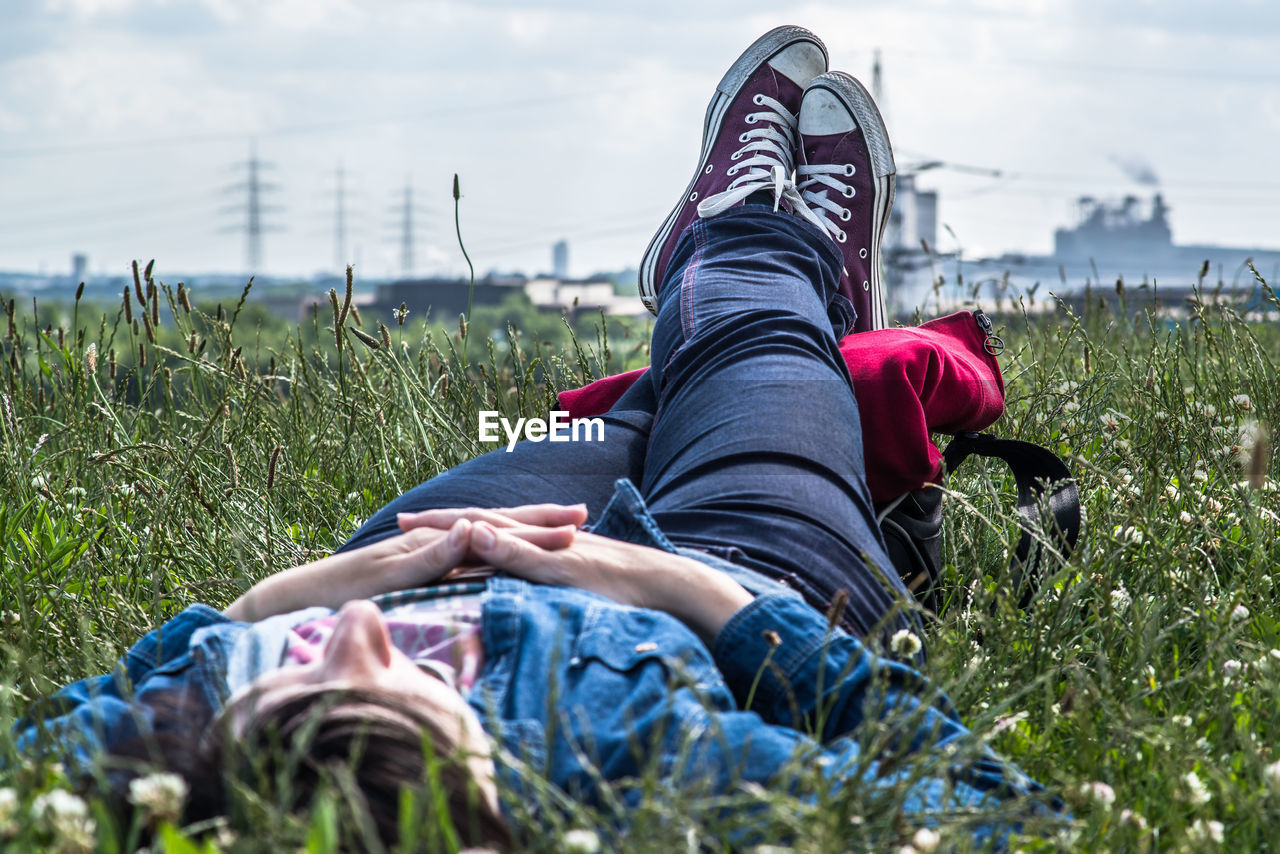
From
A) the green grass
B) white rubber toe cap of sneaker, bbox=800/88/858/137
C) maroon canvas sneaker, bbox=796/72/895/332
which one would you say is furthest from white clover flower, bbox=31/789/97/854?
white rubber toe cap of sneaker, bbox=800/88/858/137

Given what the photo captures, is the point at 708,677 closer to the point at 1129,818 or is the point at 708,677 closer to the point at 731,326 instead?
the point at 1129,818

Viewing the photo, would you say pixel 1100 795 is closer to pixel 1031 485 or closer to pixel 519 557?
pixel 519 557

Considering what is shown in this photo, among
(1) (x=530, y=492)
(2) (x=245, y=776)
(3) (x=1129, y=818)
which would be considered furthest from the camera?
(1) (x=530, y=492)

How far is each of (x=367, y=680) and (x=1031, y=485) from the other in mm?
1244

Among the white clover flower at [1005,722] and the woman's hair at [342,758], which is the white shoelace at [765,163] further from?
the woman's hair at [342,758]

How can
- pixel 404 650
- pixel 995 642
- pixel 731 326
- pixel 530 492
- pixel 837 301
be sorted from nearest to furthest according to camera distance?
pixel 404 650 < pixel 995 642 < pixel 530 492 < pixel 731 326 < pixel 837 301

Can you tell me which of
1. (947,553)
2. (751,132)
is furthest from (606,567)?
(751,132)

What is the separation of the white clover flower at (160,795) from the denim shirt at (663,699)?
3.1 inches

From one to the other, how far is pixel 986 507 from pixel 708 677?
1.14 meters

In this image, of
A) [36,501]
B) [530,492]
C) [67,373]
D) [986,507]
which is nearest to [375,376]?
[67,373]

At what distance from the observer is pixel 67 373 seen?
9.05 ft

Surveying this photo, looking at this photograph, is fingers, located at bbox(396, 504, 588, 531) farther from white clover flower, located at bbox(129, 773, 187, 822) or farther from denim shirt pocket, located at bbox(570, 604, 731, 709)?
white clover flower, located at bbox(129, 773, 187, 822)

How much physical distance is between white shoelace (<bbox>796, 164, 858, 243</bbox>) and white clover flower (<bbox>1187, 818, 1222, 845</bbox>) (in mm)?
1610

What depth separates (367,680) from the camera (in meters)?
0.99
